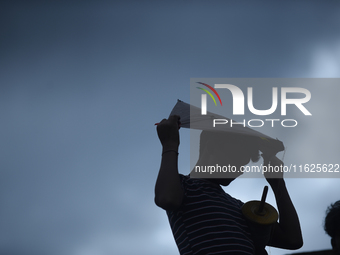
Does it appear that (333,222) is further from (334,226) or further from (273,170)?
(273,170)

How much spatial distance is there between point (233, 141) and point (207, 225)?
0.66 meters

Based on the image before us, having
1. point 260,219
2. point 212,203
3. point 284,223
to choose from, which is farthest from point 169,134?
point 284,223

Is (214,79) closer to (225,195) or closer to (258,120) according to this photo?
(258,120)

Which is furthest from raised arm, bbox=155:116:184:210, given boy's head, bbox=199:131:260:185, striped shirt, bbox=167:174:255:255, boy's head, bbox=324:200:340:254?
boy's head, bbox=324:200:340:254

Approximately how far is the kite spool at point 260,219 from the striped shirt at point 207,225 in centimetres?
5

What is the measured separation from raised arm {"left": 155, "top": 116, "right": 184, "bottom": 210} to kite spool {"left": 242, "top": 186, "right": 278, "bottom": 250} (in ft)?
1.63

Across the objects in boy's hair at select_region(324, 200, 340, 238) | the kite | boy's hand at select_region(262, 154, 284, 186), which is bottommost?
boy's hair at select_region(324, 200, 340, 238)

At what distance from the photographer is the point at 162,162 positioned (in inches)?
51.0

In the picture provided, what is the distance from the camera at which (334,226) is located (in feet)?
6.31

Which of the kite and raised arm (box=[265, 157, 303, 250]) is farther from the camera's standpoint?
the kite

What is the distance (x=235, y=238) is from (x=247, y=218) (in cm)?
17

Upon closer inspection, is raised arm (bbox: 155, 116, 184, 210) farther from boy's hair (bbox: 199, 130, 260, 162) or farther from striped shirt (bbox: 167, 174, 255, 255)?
boy's hair (bbox: 199, 130, 260, 162)

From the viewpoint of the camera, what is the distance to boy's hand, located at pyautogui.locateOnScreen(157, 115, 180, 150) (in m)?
1.35

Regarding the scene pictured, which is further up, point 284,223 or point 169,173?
point 169,173
